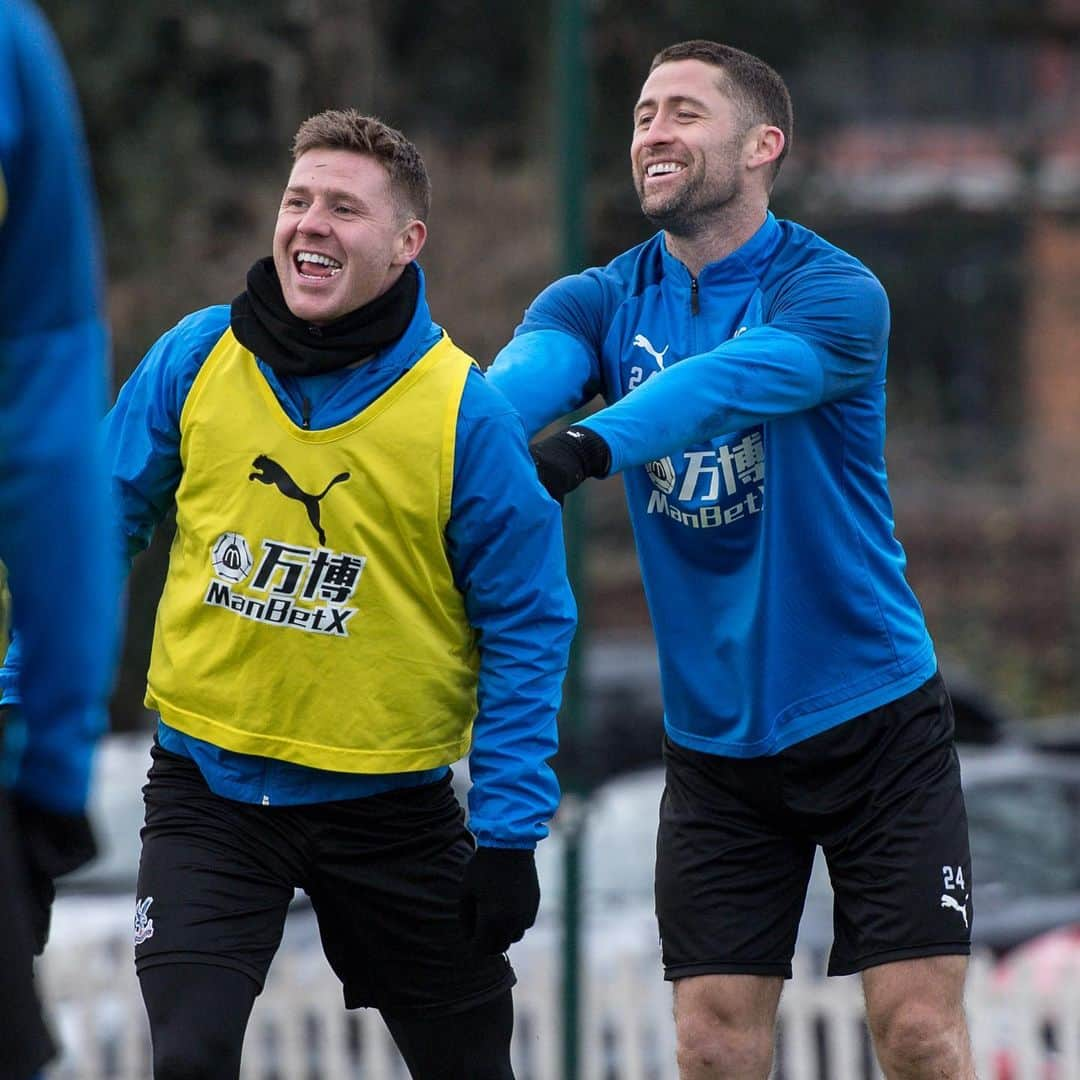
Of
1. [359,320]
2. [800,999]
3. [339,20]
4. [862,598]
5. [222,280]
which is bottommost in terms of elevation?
[800,999]

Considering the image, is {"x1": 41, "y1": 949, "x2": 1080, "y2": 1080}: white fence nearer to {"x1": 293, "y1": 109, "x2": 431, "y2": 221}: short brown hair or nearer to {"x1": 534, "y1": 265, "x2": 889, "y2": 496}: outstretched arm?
{"x1": 534, "y1": 265, "x2": 889, "y2": 496}: outstretched arm

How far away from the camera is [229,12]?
17.5 metres

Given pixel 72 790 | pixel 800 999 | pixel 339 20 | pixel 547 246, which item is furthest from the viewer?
pixel 339 20

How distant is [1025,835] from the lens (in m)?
9.26

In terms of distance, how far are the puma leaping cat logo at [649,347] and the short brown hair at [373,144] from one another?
519mm

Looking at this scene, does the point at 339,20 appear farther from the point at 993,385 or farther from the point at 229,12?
the point at 993,385

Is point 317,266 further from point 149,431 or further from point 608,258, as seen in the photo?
point 608,258

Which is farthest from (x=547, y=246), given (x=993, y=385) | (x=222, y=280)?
(x=993, y=385)

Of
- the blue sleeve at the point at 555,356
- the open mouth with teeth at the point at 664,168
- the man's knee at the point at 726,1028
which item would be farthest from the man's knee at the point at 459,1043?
the open mouth with teeth at the point at 664,168

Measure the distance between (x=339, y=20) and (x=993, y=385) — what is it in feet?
33.0

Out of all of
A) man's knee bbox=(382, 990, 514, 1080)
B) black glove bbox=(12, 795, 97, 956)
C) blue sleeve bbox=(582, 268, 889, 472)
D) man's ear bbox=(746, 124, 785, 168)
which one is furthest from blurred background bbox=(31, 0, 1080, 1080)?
black glove bbox=(12, 795, 97, 956)

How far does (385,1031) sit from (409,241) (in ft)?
15.5

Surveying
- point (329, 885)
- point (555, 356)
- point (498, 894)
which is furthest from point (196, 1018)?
point (555, 356)

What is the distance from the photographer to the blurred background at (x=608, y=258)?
811cm
